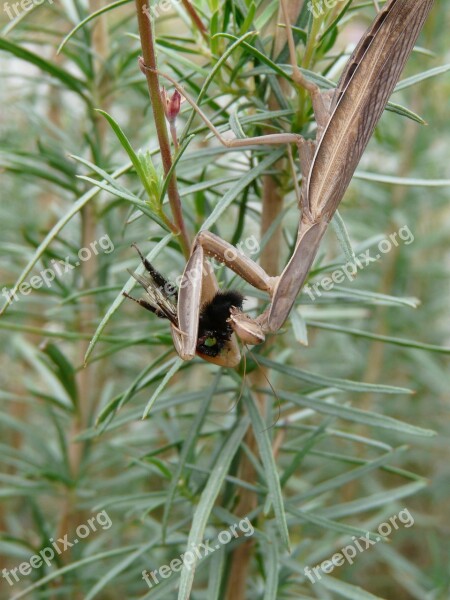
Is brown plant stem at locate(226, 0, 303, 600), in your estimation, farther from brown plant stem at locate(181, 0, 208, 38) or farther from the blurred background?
brown plant stem at locate(181, 0, 208, 38)

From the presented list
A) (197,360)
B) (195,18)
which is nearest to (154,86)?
(195,18)

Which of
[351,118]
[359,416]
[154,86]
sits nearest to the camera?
[154,86]

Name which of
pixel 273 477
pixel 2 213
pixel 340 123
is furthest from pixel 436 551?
pixel 2 213

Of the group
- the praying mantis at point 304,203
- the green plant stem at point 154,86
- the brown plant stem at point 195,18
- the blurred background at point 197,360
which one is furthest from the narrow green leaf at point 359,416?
the brown plant stem at point 195,18

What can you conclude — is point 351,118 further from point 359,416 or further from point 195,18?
point 359,416

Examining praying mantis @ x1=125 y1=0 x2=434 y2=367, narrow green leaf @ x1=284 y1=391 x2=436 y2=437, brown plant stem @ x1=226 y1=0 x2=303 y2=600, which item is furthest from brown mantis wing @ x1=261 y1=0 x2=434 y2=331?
narrow green leaf @ x1=284 y1=391 x2=436 y2=437

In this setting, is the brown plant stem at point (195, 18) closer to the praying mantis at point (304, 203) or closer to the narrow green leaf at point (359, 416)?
the praying mantis at point (304, 203)

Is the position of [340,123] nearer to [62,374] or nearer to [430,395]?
[62,374]

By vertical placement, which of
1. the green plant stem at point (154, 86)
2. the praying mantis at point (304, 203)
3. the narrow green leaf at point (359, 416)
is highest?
the green plant stem at point (154, 86)
